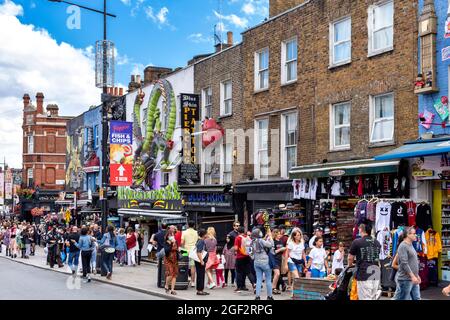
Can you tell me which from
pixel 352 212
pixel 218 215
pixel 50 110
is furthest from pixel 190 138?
pixel 50 110

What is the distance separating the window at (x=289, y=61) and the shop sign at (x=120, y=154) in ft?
21.2

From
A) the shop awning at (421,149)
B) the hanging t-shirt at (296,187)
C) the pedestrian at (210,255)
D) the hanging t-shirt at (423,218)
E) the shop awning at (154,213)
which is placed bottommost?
the pedestrian at (210,255)

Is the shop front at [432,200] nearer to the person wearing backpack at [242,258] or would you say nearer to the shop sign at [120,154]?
the person wearing backpack at [242,258]

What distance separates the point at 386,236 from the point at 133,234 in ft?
42.8

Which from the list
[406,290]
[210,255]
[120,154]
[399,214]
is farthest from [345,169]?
[120,154]

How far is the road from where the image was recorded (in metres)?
16.7

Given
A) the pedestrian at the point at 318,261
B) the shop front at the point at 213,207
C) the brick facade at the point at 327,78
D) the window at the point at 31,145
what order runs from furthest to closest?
the window at the point at 31,145, the shop front at the point at 213,207, the brick facade at the point at 327,78, the pedestrian at the point at 318,261

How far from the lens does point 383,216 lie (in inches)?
671

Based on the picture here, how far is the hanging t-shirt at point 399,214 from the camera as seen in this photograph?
1677 centimetres

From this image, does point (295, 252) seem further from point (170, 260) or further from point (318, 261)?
point (170, 260)

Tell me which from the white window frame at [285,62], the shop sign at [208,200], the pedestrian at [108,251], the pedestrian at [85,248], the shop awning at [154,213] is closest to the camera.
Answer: the pedestrian at [85,248]

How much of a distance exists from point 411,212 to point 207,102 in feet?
47.5

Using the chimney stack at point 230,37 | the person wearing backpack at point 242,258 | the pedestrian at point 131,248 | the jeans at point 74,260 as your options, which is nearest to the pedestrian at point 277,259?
the person wearing backpack at point 242,258

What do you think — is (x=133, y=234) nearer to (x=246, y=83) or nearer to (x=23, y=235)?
(x=246, y=83)
